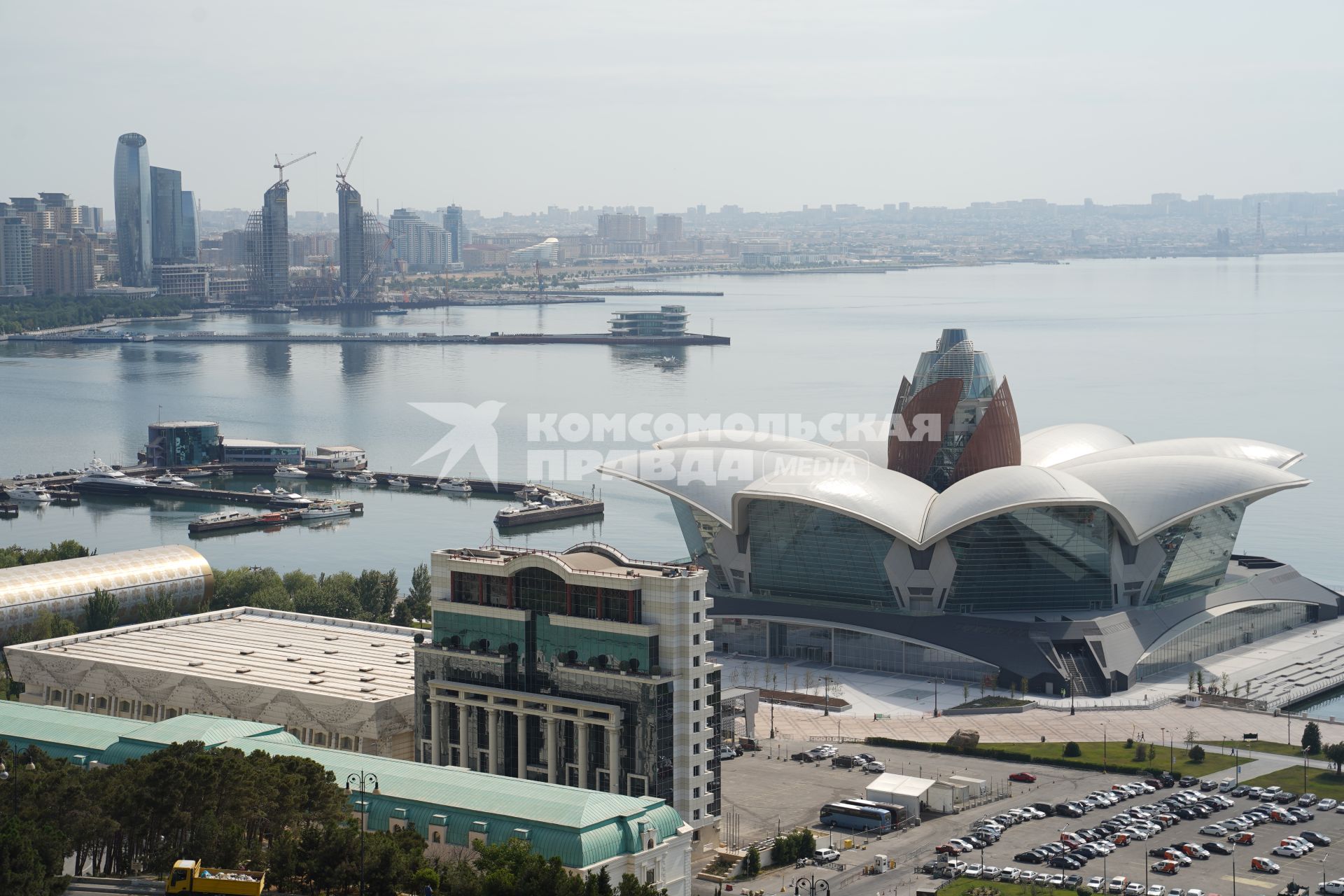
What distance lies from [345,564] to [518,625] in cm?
2561

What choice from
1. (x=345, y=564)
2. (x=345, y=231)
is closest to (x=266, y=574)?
(x=345, y=564)

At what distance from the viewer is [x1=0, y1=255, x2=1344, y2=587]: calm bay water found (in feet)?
185

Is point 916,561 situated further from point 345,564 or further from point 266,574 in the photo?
point 345,564

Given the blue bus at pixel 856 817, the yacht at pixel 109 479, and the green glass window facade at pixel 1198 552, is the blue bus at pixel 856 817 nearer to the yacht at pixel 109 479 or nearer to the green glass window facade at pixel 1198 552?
the green glass window facade at pixel 1198 552

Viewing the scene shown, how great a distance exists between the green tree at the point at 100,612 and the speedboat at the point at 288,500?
2378 centimetres

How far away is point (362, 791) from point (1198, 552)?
23.1 meters

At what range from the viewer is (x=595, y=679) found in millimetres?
24812

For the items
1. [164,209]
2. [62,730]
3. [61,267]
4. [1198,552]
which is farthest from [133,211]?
[62,730]

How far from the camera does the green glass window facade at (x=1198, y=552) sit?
38531mm

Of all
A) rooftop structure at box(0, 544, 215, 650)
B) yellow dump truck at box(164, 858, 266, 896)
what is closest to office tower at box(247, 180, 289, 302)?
rooftop structure at box(0, 544, 215, 650)

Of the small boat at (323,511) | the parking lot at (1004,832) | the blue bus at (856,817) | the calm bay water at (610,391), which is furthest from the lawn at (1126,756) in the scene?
the small boat at (323,511)

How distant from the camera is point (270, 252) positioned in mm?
161000

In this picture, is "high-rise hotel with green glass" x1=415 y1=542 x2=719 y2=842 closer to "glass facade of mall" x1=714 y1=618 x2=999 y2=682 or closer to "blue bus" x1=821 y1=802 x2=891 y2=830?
"blue bus" x1=821 y1=802 x2=891 y2=830

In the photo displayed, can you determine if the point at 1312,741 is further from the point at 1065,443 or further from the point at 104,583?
the point at 104,583
